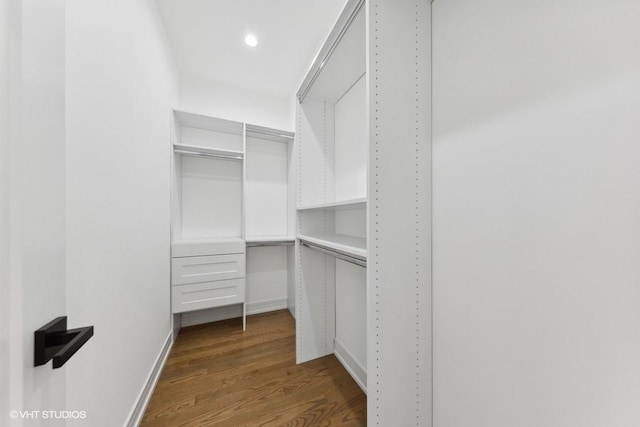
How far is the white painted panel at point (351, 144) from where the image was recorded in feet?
5.14

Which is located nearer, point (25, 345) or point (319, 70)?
point (25, 345)

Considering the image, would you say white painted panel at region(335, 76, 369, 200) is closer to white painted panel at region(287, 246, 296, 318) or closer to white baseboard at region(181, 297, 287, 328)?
white painted panel at region(287, 246, 296, 318)

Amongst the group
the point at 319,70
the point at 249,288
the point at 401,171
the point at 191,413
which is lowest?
the point at 191,413

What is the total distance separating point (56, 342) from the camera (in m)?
0.39

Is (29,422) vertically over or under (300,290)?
over

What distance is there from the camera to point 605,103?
22.0 inches

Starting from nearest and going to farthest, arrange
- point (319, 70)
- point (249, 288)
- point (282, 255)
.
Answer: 1. point (319, 70)
2. point (249, 288)
3. point (282, 255)

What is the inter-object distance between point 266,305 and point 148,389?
4.48ft

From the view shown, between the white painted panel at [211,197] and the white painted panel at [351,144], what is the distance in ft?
4.36

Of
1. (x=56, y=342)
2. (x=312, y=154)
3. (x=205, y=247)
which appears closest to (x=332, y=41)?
(x=312, y=154)

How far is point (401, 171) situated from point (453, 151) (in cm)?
22

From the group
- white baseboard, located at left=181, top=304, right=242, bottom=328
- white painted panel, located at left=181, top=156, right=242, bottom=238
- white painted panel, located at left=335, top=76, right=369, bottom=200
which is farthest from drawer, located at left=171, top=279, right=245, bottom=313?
white painted panel, located at left=335, top=76, right=369, bottom=200

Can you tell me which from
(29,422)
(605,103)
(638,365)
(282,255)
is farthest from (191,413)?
(605,103)

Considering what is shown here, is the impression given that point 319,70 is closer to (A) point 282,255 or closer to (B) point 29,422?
(B) point 29,422
